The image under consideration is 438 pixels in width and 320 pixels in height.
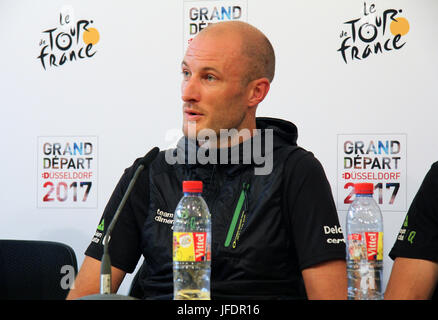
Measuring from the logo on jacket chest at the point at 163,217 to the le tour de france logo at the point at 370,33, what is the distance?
1207mm

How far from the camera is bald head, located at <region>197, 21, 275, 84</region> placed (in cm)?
182

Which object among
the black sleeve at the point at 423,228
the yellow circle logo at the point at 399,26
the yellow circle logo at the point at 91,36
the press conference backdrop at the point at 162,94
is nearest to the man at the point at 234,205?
the black sleeve at the point at 423,228

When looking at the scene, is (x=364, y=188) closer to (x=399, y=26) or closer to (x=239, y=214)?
(x=239, y=214)

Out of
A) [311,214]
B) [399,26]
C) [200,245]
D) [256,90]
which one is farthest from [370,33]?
[200,245]

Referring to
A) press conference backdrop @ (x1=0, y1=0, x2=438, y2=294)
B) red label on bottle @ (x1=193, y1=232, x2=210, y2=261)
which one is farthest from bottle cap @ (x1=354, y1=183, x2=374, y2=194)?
press conference backdrop @ (x1=0, y1=0, x2=438, y2=294)

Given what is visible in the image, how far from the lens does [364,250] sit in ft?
5.25

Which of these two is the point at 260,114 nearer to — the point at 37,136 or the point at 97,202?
the point at 97,202

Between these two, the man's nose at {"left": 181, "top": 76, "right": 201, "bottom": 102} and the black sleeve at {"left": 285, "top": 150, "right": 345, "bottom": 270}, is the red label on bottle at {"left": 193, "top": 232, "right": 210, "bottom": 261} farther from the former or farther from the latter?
the man's nose at {"left": 181, "top": 76, "right": 201, "bottom": 102}

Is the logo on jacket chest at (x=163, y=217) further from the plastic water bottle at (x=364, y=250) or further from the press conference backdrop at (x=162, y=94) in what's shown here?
the press conference backdrop at (x=162, y=94)

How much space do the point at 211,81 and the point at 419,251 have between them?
824mm

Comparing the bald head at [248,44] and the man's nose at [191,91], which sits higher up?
the bald head at [248,44]

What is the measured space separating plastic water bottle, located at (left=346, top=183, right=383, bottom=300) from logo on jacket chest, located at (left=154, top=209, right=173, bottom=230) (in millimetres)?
523

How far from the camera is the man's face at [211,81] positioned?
177cm
